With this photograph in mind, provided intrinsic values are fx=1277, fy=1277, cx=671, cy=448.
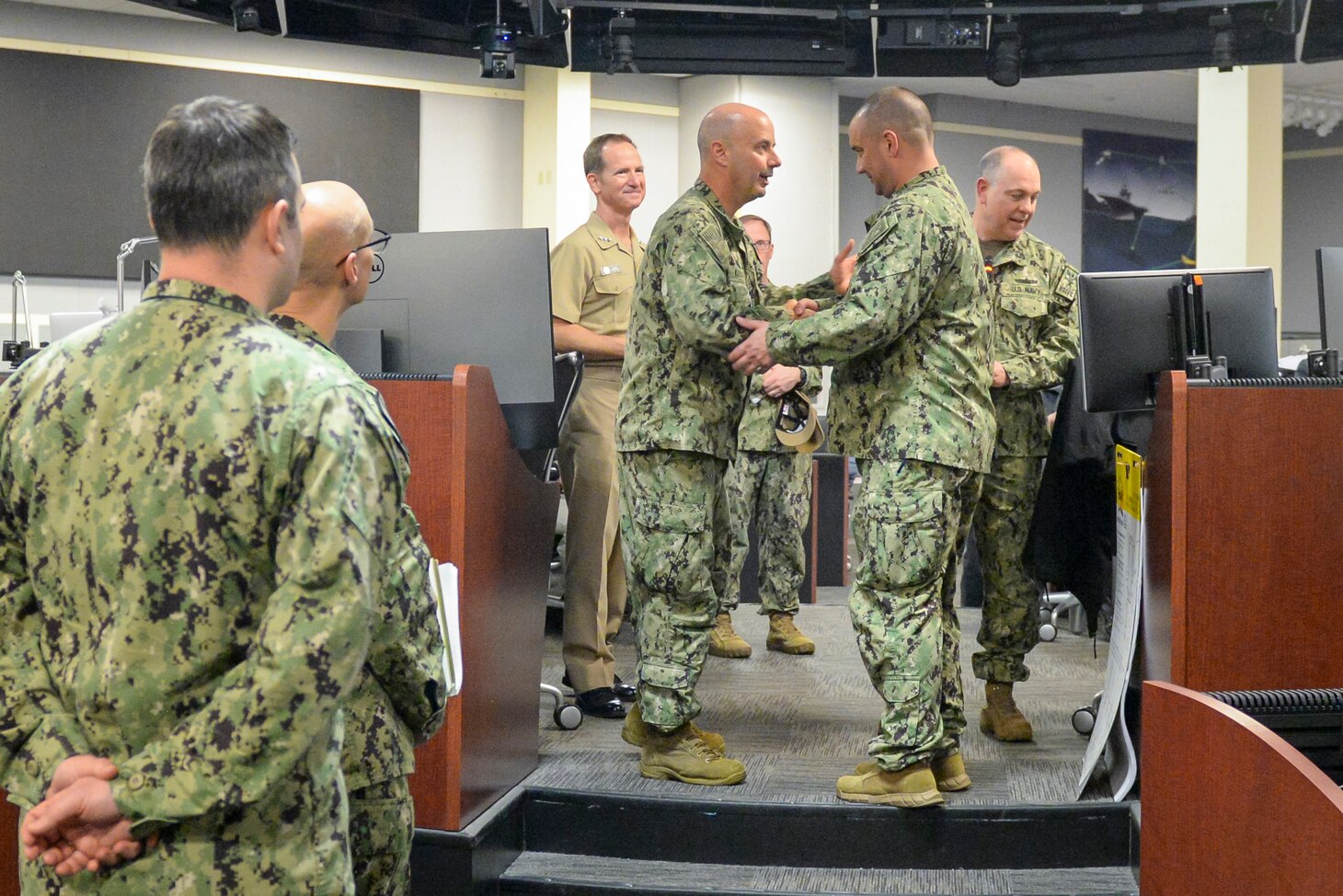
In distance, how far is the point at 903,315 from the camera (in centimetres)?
267

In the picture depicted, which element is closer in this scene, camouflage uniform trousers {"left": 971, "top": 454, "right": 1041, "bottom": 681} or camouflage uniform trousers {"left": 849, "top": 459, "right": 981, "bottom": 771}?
camouflage uniform trousers {"left": 849, "top": 459, "right": 981, "bottom": 771}

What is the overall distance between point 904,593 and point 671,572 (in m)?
0.53

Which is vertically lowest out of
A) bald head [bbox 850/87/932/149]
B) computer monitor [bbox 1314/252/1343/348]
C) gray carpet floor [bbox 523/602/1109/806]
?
gray carpet floor [bbox 523/602/1109/806]

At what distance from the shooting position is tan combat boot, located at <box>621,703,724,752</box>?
3016mm

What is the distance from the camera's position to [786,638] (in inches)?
177

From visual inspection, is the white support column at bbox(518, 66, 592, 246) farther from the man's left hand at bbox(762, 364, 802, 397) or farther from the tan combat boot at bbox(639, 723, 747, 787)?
the tan combat boot at bbox(639, 723, 747, 787)

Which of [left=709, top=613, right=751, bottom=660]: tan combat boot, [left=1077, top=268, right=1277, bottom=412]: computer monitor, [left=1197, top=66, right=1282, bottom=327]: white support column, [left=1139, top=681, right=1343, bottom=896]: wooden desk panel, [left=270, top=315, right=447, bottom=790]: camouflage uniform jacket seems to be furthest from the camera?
[left=1197, top=66, right=1282, bottom=327]: white support column

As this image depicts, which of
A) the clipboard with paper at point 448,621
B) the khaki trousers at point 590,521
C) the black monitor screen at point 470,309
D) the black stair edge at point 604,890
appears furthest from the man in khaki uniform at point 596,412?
the clipboard with paper at point 448,621

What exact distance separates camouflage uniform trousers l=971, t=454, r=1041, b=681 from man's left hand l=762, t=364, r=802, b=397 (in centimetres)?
63

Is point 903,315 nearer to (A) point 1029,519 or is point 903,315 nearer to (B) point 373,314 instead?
→ (A) point 1029,519

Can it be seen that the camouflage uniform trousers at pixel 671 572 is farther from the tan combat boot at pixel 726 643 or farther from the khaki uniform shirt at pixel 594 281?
the tan combat boot at pixel 726 643

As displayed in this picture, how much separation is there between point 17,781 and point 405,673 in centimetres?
48

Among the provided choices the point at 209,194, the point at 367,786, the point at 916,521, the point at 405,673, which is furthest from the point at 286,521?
the point at 916,521

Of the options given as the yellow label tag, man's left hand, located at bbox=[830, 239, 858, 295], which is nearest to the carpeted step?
the yellow label tag
